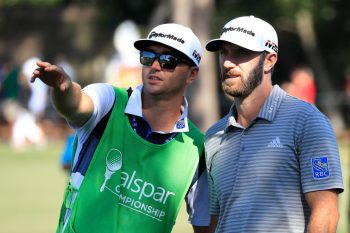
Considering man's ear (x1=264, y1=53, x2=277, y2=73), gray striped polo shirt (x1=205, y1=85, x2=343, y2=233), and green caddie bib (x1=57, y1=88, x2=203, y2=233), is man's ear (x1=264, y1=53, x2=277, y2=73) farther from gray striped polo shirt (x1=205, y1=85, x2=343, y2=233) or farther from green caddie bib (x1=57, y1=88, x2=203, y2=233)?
green caddie bib (x1=57, y1=88, x2=203, y2=233)

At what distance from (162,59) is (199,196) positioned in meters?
0.89

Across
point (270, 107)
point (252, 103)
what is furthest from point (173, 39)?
point (270, 107)

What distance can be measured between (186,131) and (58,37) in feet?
111

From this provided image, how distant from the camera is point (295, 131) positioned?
6.04 m

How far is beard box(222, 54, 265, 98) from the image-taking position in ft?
20.7

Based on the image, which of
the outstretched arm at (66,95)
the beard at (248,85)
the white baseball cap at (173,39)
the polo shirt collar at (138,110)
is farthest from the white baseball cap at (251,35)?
the outstretched arm at (66,95)

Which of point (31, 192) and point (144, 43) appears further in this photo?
point (31, 192)

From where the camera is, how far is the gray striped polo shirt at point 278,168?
5977 millimetres

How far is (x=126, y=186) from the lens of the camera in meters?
6.76

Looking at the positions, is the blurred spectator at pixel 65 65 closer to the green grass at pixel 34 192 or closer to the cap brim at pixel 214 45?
the green grass at pixel 34 192

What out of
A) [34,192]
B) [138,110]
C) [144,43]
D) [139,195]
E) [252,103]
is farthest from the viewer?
[34,192]

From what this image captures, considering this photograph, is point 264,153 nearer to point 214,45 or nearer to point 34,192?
point 214,45

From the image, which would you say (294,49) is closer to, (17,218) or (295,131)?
(17,218)

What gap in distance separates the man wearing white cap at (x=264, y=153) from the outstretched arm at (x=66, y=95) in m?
0.78
